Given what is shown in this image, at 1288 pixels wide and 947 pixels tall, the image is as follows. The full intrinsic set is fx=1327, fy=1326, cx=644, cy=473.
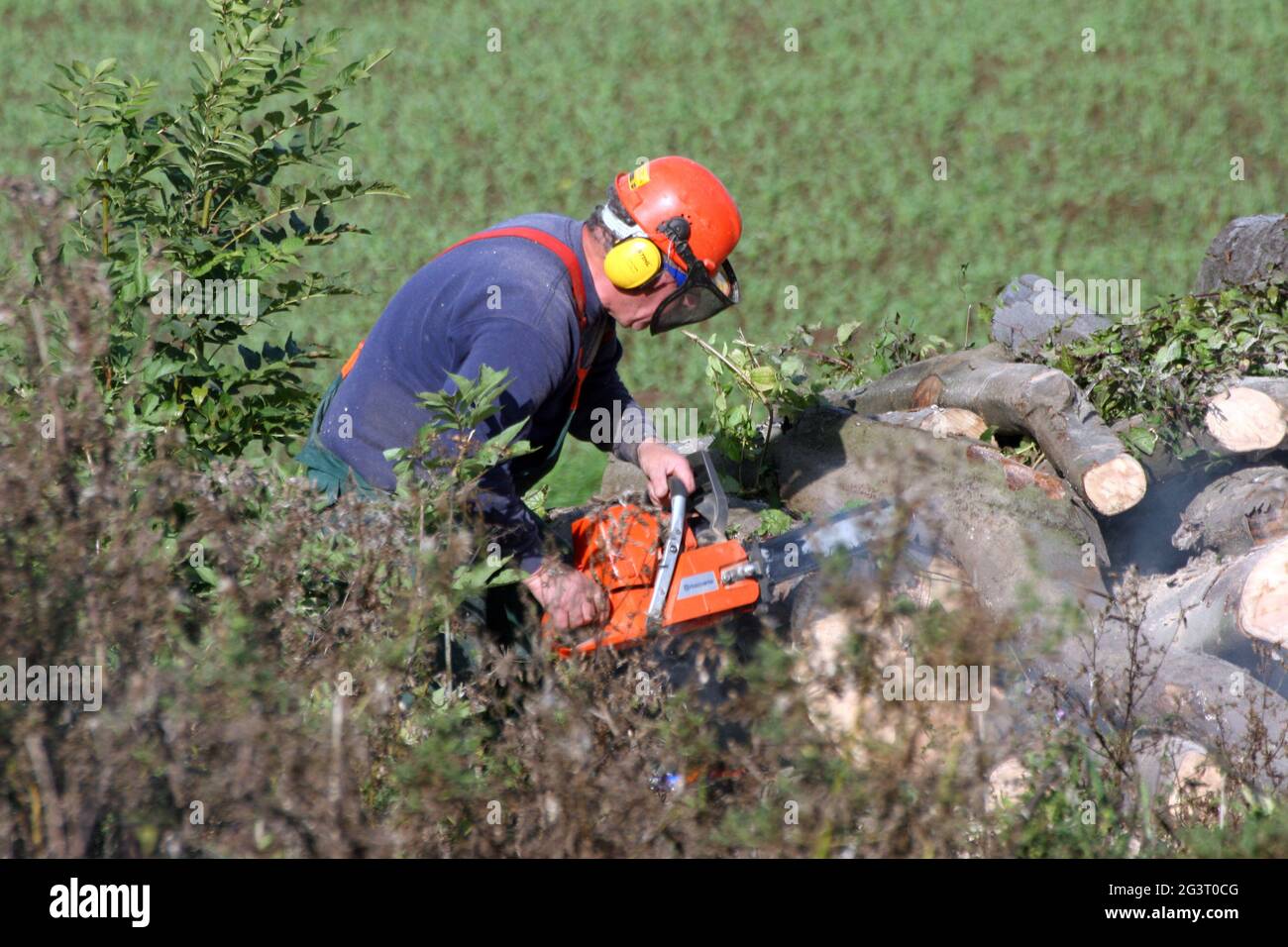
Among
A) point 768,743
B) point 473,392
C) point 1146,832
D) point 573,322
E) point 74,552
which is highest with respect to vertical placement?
point 573,322

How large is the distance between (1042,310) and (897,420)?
127 centimetres

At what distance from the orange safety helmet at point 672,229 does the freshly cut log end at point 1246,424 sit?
2.09 metres

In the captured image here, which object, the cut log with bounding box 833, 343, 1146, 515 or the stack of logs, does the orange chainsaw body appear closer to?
the stack of logs

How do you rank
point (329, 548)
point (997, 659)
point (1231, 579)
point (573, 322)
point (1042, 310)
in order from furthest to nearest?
1. point (1042, 310)
2. point (1231, 579)
3. point (573, 322)
4. point (329, 548)
5. point (997, 659)

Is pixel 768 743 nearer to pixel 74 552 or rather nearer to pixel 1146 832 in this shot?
pixel 1146 832

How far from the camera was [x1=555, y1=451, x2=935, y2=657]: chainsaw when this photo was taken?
3.46 metres

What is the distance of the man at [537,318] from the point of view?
3.47 meters

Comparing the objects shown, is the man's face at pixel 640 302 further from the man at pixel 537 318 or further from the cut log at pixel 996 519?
the cut log at pixel 996 519

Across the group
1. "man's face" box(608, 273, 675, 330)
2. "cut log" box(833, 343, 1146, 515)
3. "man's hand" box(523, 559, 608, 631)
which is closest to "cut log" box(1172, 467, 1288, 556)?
"cut log" box(833, 343, 1146, 515)

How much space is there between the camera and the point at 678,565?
350cm

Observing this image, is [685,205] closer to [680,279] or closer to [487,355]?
[680,279]

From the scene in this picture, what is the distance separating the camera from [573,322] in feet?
11.9

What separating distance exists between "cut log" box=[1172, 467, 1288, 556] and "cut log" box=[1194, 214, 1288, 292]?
151 centimetres
